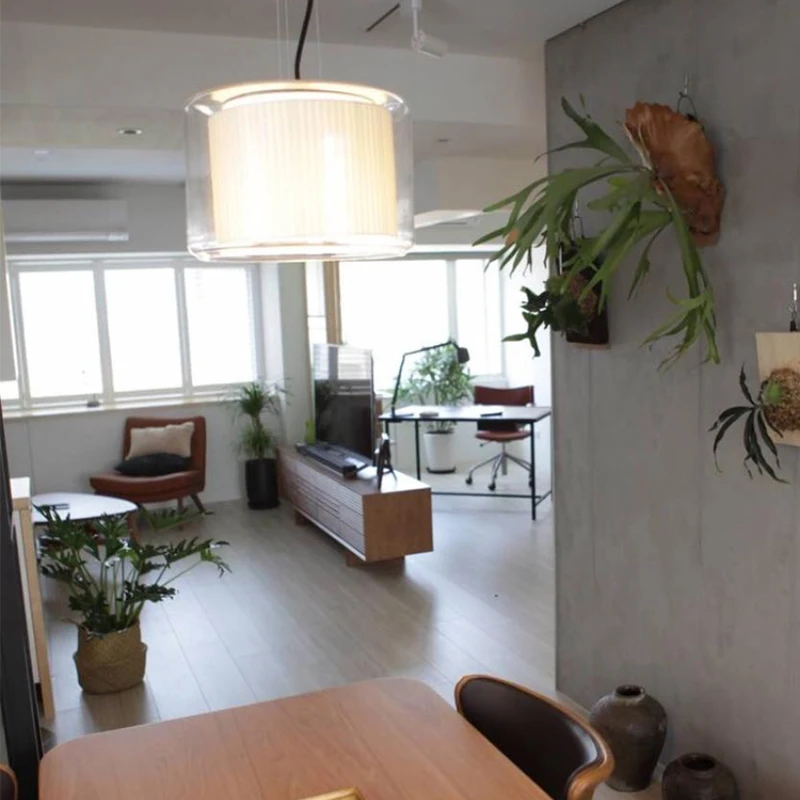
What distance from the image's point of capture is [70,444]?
7.32 meters

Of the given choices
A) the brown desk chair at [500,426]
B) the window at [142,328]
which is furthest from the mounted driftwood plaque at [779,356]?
the window at [142,328]

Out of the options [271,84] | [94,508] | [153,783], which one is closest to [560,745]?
[153,783]

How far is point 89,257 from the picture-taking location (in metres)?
7.48

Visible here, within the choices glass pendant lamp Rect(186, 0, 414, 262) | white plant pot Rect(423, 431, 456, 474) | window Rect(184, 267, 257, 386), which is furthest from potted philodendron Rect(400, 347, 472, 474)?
glass pendant lamp Rect(186, 0, 414, 262)

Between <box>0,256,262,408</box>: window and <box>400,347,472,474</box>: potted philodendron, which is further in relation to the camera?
<box>400,347,472,474</box>: potted philodendron

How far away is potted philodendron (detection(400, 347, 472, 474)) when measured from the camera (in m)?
8.61

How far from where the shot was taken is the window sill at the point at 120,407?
7.29 meters

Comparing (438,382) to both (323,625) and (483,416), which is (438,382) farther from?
(323,625)

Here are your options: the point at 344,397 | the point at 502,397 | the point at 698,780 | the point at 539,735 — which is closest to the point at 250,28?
the point at 539,735

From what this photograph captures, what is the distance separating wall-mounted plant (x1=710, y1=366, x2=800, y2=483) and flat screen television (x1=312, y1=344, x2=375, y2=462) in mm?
3471

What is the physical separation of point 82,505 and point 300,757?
4660 millimetres

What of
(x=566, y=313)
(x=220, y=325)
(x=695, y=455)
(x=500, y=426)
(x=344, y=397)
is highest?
(x=566, y=313)

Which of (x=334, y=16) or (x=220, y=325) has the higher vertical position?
(x=334, y=16)

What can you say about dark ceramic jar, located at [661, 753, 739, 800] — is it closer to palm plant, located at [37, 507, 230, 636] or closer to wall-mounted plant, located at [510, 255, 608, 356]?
wall-mounted plant, located at [510, 255, 608, 356]
